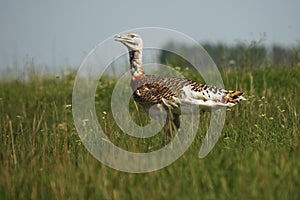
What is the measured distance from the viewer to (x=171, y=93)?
5.47 meters

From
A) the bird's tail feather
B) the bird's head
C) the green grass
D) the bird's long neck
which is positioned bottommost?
the green grass

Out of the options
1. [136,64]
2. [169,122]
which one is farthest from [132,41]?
[169,122]

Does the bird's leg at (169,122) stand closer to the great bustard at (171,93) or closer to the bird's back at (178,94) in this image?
the great bustard at (171,93)

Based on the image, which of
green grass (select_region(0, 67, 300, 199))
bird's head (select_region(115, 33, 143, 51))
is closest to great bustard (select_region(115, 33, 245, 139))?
bird's head (select_region(115, 33, 143, 51))

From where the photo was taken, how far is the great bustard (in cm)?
546

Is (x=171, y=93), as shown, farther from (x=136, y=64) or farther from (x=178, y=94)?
→ (x=136, y=64)

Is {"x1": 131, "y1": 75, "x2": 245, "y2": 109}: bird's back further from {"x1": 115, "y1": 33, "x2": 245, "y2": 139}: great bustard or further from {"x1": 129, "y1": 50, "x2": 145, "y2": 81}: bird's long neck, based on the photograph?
{"x1": 129, "y1": 50, "x2": 145, "y2": 81}: bird's long neck

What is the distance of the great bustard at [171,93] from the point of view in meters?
5.46

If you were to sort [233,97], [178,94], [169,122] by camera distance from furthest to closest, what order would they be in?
[233,97]
[178,94]
[169,122]

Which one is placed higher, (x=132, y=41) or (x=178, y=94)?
(x=132, y=41)

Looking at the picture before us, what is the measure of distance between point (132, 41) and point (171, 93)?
76 centimetres

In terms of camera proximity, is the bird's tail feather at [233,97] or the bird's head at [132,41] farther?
the bird's head at [132,41]

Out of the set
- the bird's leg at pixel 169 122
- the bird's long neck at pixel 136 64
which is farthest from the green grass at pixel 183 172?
the bird's long neck at pixel 136 64

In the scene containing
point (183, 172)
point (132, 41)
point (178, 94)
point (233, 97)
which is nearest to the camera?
point (183, 172)
